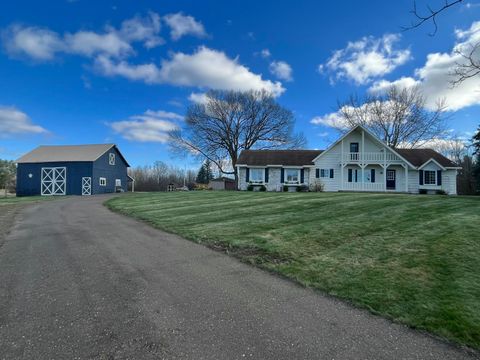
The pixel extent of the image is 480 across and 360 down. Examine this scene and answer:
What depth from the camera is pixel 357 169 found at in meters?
28.8

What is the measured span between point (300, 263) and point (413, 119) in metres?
37.0

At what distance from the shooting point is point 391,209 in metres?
11.2

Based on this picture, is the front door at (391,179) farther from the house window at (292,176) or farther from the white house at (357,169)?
the house window at (292,176)

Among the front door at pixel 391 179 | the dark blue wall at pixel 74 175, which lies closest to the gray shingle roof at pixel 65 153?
the dark blue wall at pixel 74 175

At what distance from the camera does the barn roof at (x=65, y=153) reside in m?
35.9

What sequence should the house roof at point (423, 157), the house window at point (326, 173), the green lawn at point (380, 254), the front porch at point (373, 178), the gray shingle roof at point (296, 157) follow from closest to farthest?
the green lawn at point (380, 254) < the house roof at point (423, 157) < the front porch at point (373, 178) < the gray shingle roof at point (296, 157) < the house window at point (326, 173)

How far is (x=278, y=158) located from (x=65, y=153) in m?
27.3

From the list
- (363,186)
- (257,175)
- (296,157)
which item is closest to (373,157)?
(363,186)

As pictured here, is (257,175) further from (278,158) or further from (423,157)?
(423,157)

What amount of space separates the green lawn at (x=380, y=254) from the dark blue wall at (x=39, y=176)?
94.3 feet

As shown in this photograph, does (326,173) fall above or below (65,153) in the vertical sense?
below

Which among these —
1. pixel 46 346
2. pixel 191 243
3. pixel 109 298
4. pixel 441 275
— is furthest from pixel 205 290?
pixel 441 275

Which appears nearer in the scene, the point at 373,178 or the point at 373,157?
the point at 373,157

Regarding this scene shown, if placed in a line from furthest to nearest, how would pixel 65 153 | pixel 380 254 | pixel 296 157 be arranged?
1. pixel 65 153
2. pixel 296 157
3. pixel 380 254
